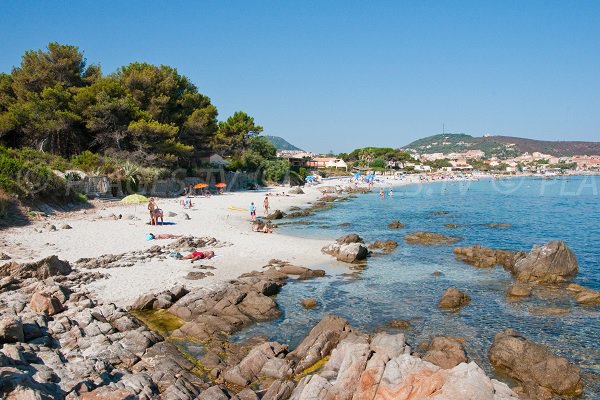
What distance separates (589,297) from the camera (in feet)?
45.8

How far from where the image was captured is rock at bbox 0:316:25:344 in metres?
8.38

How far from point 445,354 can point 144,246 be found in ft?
46.6

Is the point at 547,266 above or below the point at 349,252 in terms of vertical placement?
below

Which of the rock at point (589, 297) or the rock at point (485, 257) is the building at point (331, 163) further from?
the rock at point (589, 297)

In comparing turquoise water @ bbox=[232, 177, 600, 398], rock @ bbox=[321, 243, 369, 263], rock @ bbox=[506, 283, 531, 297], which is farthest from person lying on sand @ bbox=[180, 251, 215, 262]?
rock @ bbox=[506, 283, 531, 297]

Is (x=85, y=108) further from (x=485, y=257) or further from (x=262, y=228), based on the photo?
(x=485, y=257)

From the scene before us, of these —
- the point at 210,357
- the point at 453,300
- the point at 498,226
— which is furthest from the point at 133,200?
the point at 498,226

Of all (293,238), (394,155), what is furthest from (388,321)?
(394,155)

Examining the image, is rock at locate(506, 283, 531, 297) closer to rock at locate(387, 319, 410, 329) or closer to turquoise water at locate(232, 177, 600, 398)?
turquoise water at locate(232, 177, 600, 398)

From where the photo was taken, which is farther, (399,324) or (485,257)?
(485,257)

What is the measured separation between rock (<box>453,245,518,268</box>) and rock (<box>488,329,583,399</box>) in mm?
9320

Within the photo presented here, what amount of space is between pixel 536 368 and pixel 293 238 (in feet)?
52.1

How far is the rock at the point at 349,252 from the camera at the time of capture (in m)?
19.0

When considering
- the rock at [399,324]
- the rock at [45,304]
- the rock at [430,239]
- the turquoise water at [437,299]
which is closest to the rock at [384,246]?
the turquoise water at [437,299]
